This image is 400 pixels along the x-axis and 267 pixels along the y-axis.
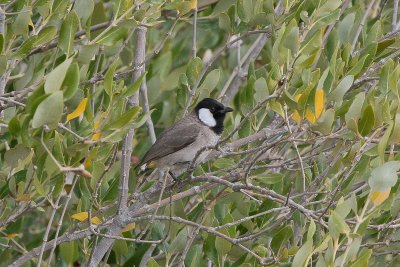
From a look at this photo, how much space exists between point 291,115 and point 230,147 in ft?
1.17

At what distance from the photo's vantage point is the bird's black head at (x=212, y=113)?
14.2ft

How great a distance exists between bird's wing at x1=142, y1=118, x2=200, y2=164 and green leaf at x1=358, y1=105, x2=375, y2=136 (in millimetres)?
1429

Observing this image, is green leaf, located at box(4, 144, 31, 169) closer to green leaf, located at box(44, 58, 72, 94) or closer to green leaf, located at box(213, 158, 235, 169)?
green leaf, located at box(44, 58, 72, 94)

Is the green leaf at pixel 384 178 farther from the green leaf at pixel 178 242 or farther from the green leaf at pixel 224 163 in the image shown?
the green leaf at pixel 224 163

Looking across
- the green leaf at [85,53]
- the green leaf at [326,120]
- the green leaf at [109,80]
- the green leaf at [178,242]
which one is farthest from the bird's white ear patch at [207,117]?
the green leaf at [109,80]

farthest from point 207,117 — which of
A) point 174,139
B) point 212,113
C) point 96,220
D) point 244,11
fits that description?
point 96,220

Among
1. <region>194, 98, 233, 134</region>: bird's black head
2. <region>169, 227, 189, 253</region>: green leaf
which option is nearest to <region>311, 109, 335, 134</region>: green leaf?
<region>169, 227, 189, 253</region>: green leaf

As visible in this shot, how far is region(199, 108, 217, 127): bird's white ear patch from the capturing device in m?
4.49

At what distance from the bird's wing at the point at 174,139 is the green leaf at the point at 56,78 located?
189 centimetres

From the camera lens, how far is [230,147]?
3.49 metres

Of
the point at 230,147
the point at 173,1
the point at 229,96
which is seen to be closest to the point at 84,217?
the point at 230,147

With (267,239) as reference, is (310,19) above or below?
above

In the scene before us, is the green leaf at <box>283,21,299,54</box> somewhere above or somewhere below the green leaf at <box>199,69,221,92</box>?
above

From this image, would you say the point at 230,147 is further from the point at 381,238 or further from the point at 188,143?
the point at 188,143
